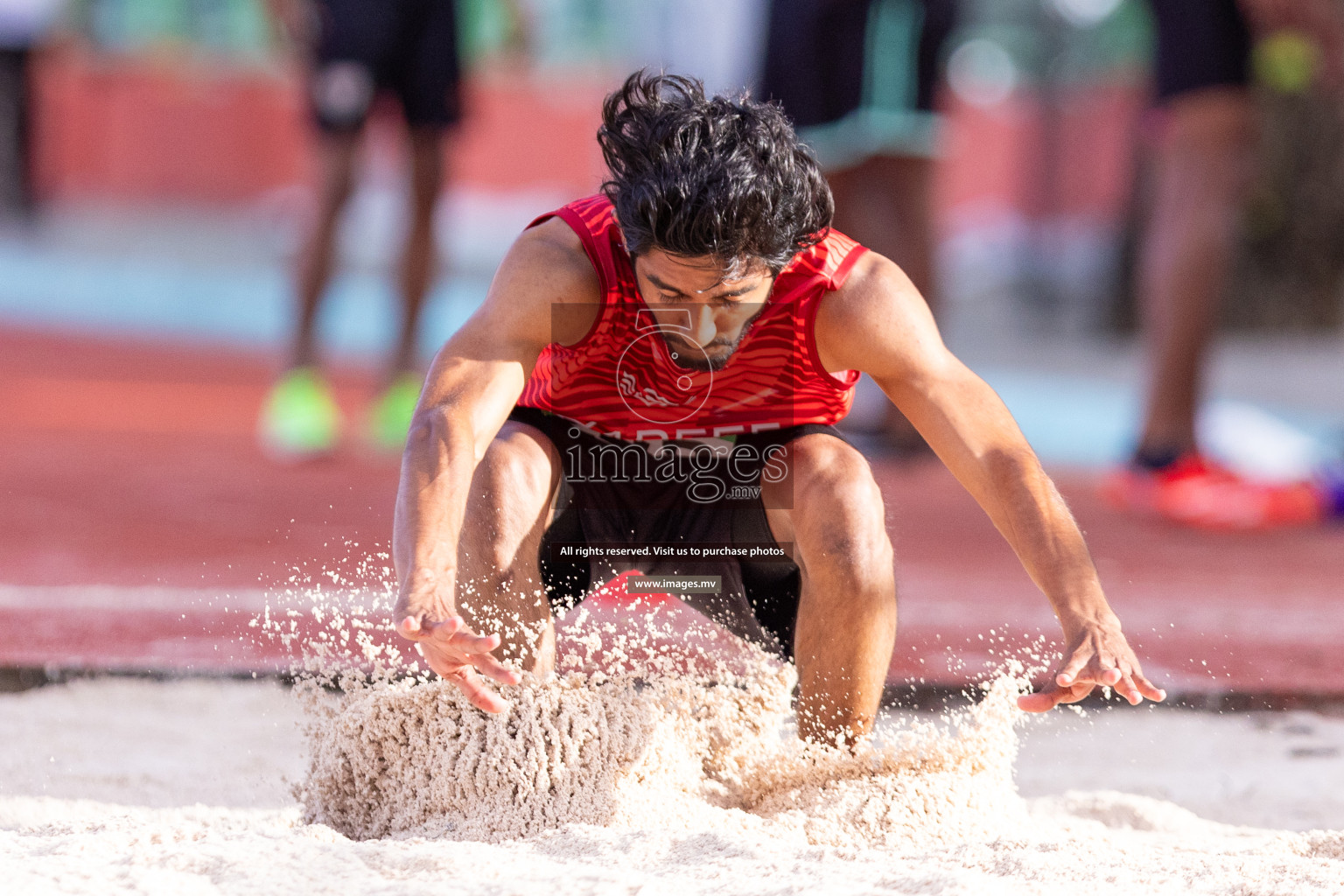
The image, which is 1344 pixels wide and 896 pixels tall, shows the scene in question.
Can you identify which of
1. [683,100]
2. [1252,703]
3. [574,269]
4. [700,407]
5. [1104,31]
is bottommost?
[1252,703]

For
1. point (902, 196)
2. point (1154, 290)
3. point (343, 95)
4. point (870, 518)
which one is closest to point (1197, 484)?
point (1154, 290)

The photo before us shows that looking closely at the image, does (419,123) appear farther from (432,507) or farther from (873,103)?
(432,507)

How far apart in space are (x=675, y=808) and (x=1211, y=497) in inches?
102

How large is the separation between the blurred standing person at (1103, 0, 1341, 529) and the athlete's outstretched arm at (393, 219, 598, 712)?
2480mm

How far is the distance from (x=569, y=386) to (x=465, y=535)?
0.29 metres

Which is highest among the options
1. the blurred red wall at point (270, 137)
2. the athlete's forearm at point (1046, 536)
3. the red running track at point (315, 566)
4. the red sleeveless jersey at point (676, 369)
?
the blurred red wall at point (270, 137)

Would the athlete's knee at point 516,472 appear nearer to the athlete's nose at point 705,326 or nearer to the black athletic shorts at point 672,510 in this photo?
the black athletic shorts at point 672,510

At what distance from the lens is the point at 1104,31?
10930mm

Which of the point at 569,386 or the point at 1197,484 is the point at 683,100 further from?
the point at 1197,484

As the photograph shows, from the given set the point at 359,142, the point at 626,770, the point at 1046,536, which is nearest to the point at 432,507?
the point at 626,770

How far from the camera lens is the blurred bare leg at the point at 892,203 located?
4.40 metres

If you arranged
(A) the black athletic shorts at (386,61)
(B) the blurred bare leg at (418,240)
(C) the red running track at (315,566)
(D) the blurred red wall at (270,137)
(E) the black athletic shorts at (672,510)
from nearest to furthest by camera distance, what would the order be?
(E) the black athletic shorts at (672,510), (C) the red running track at (315,566), (A) the black athletic shorts at (386,61), (B) the blurred bare leg at (418,240), (D) the blurred red wall at (270,137)

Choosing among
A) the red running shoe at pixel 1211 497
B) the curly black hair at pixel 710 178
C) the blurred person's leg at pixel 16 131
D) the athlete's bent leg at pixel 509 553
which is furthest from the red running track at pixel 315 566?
the blurred person's leg at pixel 16 131

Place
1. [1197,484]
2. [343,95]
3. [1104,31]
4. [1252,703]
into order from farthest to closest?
[1104,31] < [343,95] < [1197,484] < [1252,703]
